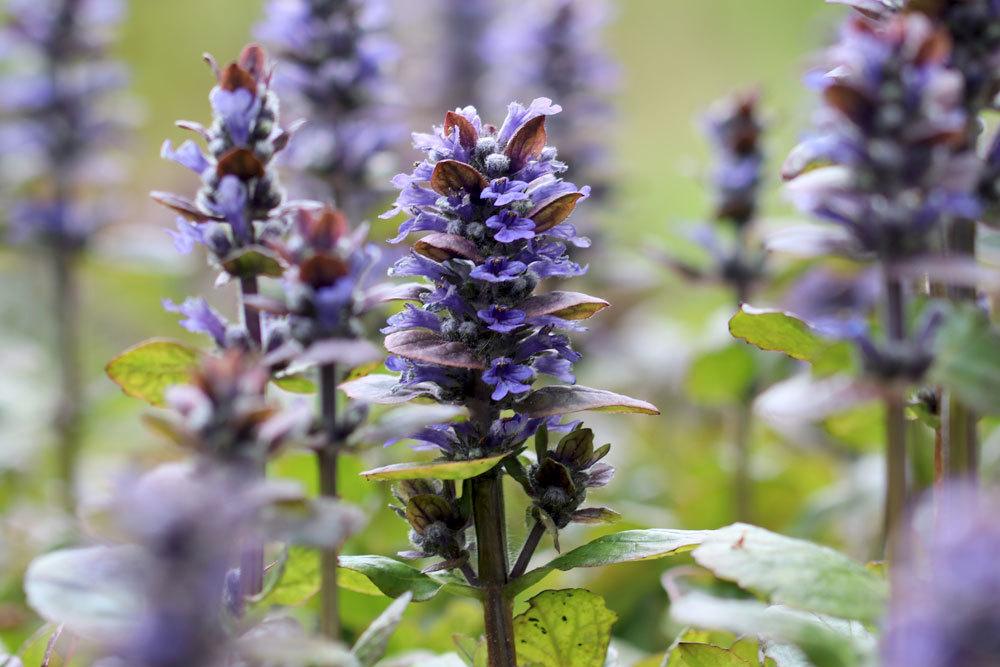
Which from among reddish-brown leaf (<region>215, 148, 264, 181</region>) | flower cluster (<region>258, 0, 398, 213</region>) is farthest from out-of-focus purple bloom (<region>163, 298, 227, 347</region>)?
flower cluster (<region>258, 0, 398, 213</region>)

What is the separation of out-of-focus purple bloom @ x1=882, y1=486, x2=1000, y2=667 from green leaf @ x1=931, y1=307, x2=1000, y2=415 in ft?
0.50

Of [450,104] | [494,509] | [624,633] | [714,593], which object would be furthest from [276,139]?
[450,104]

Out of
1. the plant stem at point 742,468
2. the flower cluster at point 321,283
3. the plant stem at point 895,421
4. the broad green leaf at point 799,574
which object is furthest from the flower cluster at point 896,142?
the plant stem at point 742,468

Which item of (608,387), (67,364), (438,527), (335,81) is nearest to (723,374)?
(608,387)

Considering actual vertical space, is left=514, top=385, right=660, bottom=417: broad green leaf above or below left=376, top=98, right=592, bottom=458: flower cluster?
below

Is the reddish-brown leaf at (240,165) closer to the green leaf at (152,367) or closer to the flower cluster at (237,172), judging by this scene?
the flower cluster at (237,172)

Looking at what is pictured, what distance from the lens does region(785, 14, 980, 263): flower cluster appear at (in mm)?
888

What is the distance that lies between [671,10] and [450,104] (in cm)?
364

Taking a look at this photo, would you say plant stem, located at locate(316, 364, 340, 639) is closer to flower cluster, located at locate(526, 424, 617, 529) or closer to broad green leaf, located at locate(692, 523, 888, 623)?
flower cluster, located at locate(526, 424, 617, 529)

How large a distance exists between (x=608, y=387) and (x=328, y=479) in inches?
69.7

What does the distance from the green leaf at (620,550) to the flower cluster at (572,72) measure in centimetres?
177

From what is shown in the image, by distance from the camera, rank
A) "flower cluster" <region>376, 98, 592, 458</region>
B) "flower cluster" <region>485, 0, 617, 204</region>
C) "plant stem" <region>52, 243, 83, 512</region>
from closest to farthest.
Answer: "flower cluster" <region>376, 98, 592, 458</region>, "plant stem" <region>52, 243, 83, 512</region>, "flower cluster" <region>485, 0, 617, 204</region>

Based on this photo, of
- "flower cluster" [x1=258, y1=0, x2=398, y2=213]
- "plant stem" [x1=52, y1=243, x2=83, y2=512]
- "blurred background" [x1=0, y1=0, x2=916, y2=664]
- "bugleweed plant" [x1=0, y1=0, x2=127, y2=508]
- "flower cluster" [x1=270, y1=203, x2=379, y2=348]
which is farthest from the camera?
"bugleweed plant" [x1=0, y1=0, x2=127, y2=508]

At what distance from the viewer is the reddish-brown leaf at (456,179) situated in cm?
107
